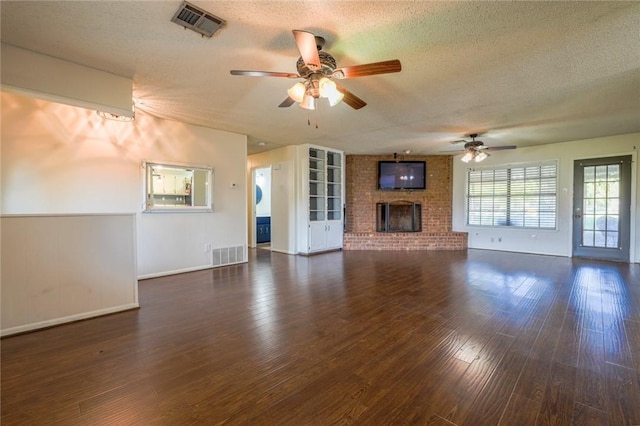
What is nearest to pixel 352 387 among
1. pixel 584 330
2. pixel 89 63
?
pixel 584 330

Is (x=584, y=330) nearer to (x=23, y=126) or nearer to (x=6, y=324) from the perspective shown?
(x=6, y=324)

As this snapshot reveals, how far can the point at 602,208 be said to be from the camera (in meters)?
5.89

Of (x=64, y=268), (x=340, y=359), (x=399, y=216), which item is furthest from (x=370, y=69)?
(x=399, y=216)

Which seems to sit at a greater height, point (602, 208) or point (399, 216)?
point (602, 208)

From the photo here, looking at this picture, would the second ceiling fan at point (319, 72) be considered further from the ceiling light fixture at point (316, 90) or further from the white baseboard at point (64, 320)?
the white baseboard at point (64, 320)

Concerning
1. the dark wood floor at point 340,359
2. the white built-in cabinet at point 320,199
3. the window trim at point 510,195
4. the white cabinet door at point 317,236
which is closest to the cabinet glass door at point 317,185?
the white built-in cabinet at point 320,199

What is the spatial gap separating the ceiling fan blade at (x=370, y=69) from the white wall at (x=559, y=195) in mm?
6235

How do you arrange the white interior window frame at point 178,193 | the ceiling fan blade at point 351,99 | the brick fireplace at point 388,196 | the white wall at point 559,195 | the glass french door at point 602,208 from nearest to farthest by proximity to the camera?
the ceiling fan blade at point 351,99
the white interior window frame at point 178,193
the white wall at point 559,195
the glass french door at point 602,208
the brick fireplace at point 388,196

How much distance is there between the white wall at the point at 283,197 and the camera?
667 centimetres

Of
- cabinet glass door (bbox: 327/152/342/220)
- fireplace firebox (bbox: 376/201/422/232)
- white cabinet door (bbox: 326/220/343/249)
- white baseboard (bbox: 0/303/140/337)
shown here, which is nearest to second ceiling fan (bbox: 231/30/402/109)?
white baseboard (bbox: 0/303/140/337)

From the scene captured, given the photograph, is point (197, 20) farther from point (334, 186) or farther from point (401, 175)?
point (401, 175)

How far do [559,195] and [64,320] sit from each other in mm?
8781

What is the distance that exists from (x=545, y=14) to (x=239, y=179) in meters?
4.75

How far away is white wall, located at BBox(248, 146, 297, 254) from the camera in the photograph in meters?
6.67
